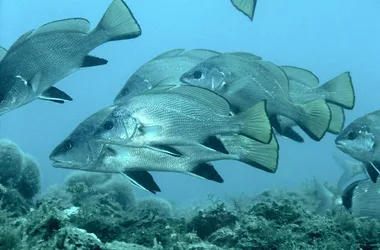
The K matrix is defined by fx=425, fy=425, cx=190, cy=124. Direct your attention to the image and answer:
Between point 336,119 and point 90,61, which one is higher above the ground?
point 90,61

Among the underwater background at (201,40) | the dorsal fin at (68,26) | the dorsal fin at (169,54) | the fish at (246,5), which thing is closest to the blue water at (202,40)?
the underwater background at (201,40)

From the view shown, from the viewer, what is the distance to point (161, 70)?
526 cm

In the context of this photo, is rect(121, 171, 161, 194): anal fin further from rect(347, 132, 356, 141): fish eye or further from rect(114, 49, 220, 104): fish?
rect(347, 132, 356, 141): fish eye

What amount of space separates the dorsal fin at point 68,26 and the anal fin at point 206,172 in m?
1.84

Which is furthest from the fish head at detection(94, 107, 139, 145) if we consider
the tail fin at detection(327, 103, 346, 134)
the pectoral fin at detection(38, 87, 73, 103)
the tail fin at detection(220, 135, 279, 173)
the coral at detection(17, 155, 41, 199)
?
the coral at detection(17, 155, 41, 199)

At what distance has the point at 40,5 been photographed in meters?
132

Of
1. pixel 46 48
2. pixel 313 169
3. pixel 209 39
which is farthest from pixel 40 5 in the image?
pixel 46 48

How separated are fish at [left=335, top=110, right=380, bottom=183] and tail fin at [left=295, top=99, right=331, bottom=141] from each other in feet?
1.84

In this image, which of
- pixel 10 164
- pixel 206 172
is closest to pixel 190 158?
pixel 206 172

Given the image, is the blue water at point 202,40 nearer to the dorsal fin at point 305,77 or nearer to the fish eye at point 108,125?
the dorsal fin at point 305,77

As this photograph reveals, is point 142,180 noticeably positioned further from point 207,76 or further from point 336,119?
point 336,119

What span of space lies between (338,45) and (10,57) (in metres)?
154

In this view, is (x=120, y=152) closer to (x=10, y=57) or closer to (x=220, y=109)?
(x=220, y=109)

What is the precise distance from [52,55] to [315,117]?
280cm
